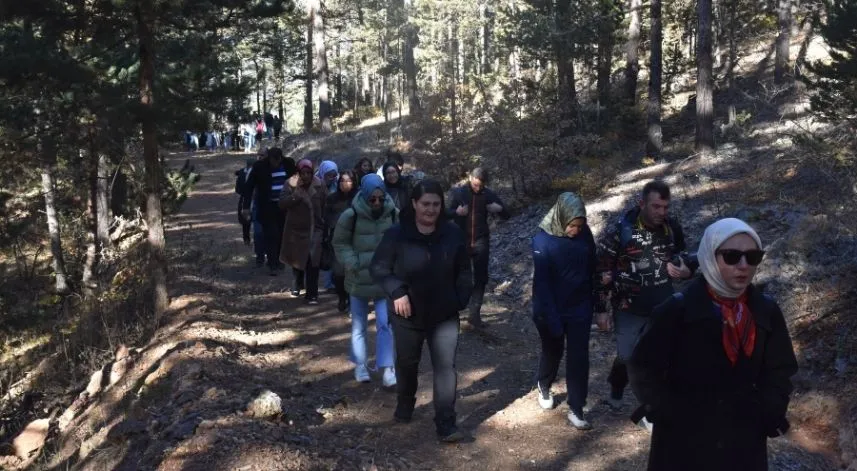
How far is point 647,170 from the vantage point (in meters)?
17.5

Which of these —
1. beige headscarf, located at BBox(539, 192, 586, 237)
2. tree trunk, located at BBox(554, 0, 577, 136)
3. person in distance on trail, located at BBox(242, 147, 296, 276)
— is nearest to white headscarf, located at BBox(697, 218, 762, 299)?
beige headscarf, located at BBox(539, 192, 586, 237)

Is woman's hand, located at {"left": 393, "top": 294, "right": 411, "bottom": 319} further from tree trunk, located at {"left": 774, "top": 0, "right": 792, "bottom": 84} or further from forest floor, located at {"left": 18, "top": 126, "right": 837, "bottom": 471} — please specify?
tree trunk, located at {"left": 774, "top": 0, "right": 792, "bottom": 84}

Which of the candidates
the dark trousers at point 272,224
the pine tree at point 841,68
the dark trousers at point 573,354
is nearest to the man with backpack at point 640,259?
the dark trousers at point 573,354

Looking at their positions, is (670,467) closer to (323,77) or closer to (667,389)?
(667,389)

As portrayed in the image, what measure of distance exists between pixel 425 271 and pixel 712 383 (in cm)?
290

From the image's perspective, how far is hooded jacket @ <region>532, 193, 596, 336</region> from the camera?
6180mm

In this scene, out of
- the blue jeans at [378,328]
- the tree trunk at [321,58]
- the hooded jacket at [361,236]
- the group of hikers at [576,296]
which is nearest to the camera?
the group of hikers at [576,296]

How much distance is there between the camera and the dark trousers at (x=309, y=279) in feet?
36.6

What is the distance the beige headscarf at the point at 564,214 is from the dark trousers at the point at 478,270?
125 inches

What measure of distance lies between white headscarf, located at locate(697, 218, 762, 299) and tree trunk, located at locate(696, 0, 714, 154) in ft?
48.9

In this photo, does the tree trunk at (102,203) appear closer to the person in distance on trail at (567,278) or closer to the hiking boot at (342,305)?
the hiking boot at (342,305)

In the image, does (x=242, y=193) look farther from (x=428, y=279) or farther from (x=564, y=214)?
(x=564, y=214)

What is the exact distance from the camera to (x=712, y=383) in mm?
3166

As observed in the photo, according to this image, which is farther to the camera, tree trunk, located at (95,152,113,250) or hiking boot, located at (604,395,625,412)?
tree trunk, located at (95,152,113,250)
